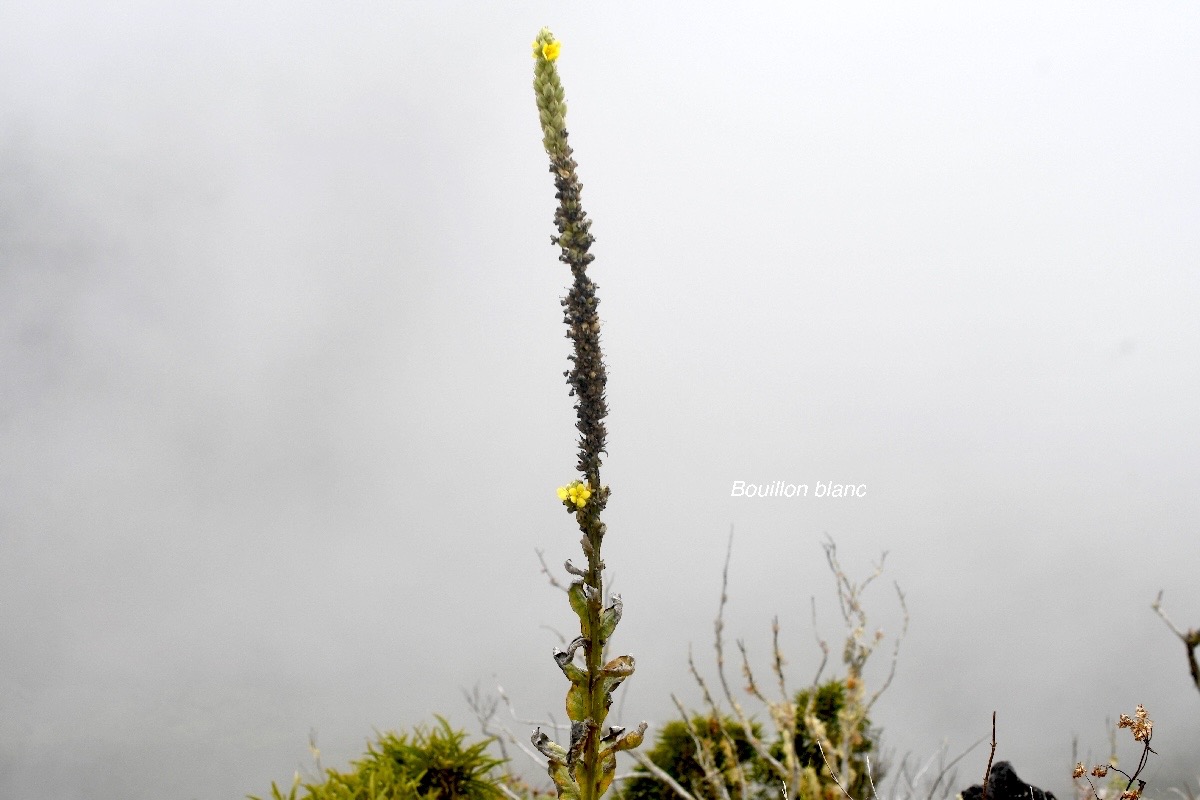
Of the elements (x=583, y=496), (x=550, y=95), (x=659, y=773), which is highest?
(x=550, y=95)

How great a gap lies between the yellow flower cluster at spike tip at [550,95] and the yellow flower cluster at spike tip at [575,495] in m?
1.10

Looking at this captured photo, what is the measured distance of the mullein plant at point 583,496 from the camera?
2.96 m

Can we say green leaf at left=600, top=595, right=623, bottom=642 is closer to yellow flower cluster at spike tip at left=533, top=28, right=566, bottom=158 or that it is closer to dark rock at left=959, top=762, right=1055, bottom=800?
yellow flower cluster at spike tip at left=533, top=28, right=566, bottom=158

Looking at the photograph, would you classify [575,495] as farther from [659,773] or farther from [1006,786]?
[1006,786]

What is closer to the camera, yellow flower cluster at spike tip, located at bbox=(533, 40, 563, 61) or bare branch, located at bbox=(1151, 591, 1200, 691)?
bare branch, located at bbox=(1151, 591, 1200, 691)

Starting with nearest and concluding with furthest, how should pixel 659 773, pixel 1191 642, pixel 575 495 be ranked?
1. pixel 1191 642
2. pixel 575 495
3. pixel 659 773

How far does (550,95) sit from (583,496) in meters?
1.34

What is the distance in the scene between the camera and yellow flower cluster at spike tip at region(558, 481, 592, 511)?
9.63 feet

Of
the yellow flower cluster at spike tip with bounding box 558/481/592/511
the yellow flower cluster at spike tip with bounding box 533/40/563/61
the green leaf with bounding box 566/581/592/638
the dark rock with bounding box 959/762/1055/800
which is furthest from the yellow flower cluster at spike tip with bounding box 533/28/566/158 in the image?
the dark rock with bounding box 959/762/1055/800

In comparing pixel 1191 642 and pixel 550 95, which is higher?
pixel 550 95

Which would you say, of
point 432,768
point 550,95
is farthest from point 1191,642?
point 432,768

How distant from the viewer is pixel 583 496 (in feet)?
9.64

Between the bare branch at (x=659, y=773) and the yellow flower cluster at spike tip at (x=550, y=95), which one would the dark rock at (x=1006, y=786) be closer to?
the bare branch at (x=659, y=773)

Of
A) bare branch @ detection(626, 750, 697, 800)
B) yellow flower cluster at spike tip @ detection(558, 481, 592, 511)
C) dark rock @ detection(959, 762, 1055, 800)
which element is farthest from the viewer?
dark rock @ detection(959, 762, 1055, 800)
